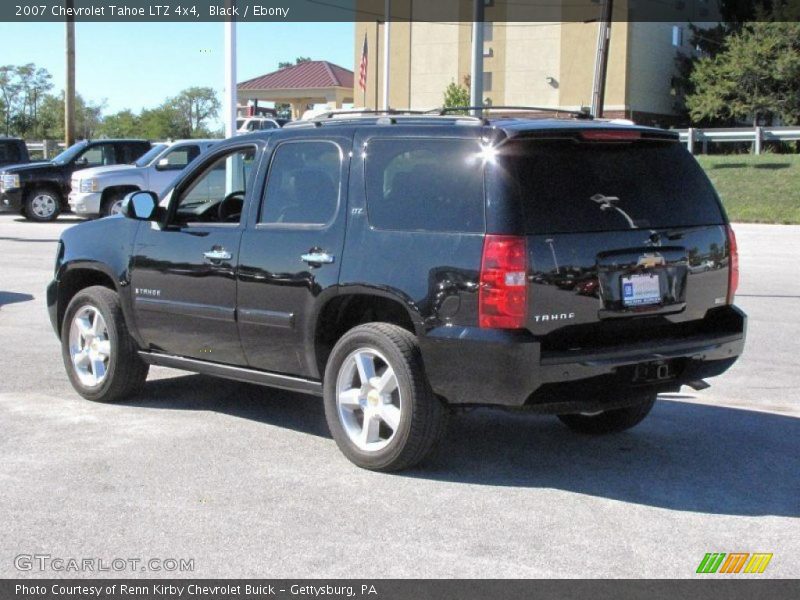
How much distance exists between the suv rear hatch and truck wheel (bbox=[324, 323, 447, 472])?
739 millimetres

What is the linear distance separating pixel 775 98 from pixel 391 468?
4723cm

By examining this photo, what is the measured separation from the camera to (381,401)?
593 cm

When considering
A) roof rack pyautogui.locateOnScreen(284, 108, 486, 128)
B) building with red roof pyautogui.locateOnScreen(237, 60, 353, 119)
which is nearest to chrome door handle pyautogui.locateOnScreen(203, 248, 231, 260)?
roof rack pyautogui.locateOnScreen(284, 108, 486, 128)

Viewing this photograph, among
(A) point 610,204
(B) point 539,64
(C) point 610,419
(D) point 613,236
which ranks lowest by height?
(C) point 610,419

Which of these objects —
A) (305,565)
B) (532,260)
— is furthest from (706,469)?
(305,565)

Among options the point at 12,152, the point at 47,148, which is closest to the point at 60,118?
the point at 47,148

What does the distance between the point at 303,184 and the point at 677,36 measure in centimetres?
5492

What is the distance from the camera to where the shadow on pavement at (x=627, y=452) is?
5691 mm

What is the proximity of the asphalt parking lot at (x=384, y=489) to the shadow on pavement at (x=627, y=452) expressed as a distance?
0.06ft

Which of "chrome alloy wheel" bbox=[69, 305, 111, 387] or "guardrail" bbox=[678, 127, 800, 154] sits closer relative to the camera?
"chrome alloy wheel" bbox=[69, 305, 111, 387]

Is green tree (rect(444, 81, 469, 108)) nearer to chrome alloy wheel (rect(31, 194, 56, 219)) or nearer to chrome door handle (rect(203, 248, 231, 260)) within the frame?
chrome alloy wheel (rect(31, 194, 56, 219))

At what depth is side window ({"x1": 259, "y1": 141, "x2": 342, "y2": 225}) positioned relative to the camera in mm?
6344

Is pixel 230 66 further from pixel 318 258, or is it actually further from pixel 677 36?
pixel 677 36

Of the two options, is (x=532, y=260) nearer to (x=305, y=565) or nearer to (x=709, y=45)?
(x=305, y=565)
